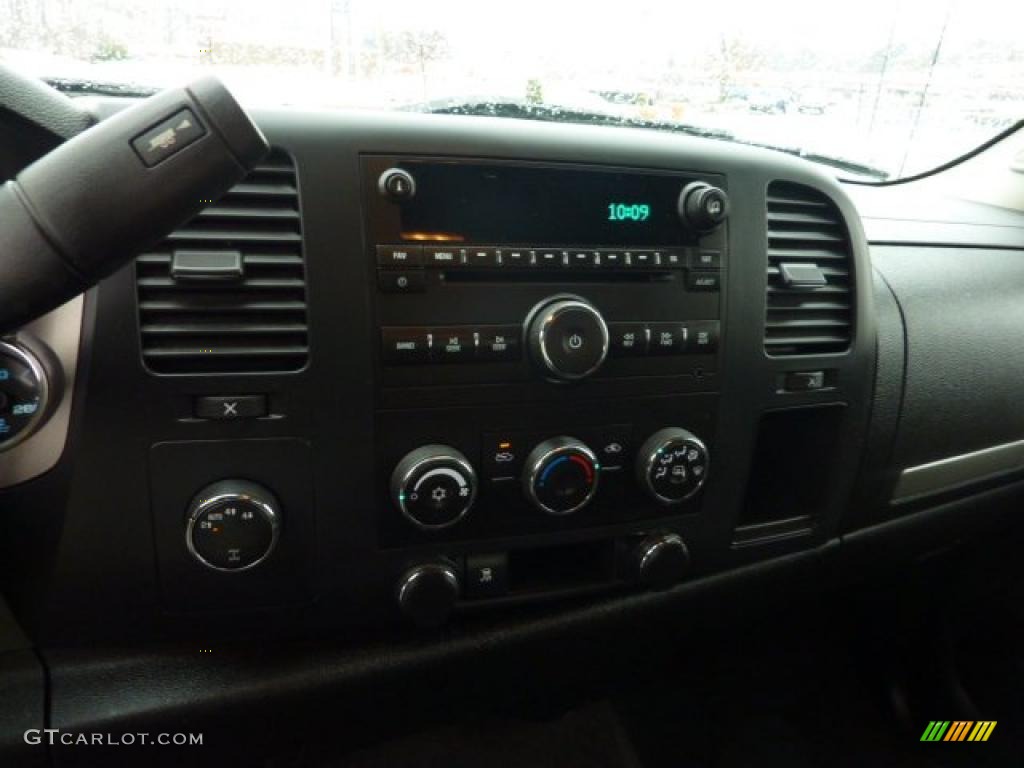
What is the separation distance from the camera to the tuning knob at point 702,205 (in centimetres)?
84

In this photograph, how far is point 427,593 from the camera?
2.67 ft

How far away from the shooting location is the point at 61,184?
0.46 meters

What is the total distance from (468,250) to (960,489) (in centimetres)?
111

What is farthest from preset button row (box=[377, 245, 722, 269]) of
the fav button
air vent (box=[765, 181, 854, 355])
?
air vent (box=[765, 181, 854, 355])

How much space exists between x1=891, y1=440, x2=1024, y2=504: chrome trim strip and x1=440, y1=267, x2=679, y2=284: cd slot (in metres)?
0.68

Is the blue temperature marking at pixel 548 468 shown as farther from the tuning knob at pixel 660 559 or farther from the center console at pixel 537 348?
the tuning knob at pixel 660 559

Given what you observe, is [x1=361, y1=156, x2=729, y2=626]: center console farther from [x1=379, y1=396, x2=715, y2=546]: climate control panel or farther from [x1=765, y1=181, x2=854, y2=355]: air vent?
[x1=765, y1=181, x2=854, y2=355]: air vent

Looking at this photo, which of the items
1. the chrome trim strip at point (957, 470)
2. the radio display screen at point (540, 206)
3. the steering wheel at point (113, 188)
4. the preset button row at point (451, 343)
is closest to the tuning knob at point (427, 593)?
the preset button row at point (451, 343)

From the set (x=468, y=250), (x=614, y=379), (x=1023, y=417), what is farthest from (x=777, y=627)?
(x=468, y=250)

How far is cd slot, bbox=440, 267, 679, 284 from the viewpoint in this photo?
770mm

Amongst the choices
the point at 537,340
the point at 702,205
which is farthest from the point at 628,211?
the point at 537,340

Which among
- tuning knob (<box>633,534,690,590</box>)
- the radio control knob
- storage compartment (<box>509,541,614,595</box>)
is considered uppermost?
the radio control knob

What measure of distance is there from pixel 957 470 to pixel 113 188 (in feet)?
4.58

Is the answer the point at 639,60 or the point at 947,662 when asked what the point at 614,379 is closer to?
the point at 639,60
